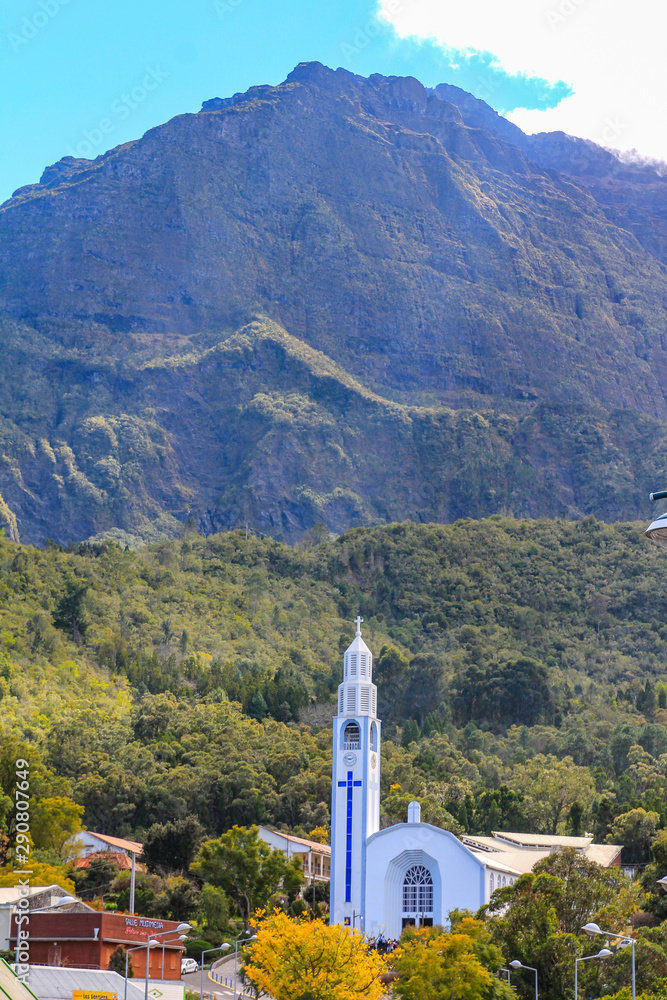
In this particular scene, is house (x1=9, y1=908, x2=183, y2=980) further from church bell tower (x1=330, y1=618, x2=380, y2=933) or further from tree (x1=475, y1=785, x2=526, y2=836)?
tree (x1=475, y1=785, x2=526, y2=836)

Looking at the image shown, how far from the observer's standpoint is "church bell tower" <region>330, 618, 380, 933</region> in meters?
71.9

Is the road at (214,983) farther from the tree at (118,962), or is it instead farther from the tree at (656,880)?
the tree at (656,880)

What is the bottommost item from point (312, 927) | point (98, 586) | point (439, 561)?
point (312, 927)

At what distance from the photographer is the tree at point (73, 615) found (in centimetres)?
12962

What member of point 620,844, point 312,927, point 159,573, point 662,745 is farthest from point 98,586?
point 312,927

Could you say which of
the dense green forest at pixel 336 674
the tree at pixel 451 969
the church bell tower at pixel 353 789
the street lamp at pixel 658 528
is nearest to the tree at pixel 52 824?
the dense green forest at pixel 336 674

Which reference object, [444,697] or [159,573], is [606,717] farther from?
[159,573]

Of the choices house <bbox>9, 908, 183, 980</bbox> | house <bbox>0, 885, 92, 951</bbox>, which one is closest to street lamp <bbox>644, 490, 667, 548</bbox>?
house <bbox>0, 885, 92, 951</bbox>

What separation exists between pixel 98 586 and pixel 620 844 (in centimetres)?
7212

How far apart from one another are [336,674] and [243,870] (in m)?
62.9

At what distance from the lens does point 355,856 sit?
72.6m

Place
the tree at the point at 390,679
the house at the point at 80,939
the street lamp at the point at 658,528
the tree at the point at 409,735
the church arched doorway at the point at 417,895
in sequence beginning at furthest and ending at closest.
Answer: the tree at the point at 390,679
the tree at the point at 409,735
the church arched doorway at the point at 417,895
the house at the point at 80,939
the street lamp at the point at 658,528

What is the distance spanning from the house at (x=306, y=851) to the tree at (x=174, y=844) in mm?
4068

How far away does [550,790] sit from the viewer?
3969 inches
